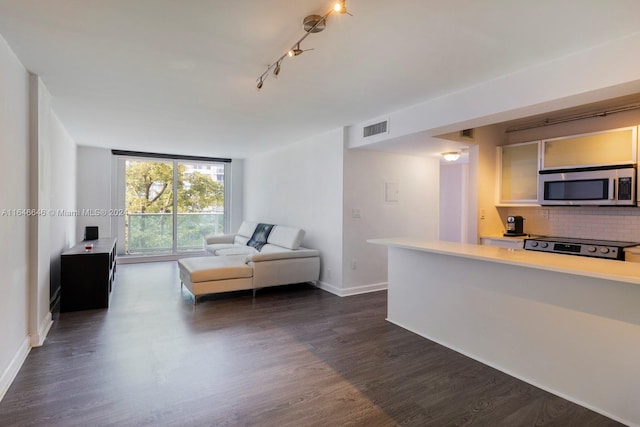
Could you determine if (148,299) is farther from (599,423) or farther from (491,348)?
(599,423)

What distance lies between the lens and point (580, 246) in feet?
11.6

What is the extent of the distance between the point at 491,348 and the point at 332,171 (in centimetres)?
304

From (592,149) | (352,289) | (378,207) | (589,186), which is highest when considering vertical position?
(592,149)

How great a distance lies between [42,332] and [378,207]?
4156 mm

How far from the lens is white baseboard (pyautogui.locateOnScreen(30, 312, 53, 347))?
117 inches

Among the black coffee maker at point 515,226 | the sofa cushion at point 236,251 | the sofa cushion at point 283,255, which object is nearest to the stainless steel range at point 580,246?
the black coffee maker at point 515,226

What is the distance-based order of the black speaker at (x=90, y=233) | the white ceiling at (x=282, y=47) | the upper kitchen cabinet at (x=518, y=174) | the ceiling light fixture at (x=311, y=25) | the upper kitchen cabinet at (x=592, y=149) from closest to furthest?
the ceiling light fixture at (x=311, y=25) → the white ceiling at (x=282, y=47) → the upper kitchen cabinet at (x=592, y=149) → the upper kitchen cabinet at (x=518, y=174) → the black speaker at (x=90, y=233)

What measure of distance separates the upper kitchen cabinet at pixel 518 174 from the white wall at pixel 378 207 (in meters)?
1.22

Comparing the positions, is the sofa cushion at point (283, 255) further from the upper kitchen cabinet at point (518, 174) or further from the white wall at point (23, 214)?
the upper kitchen cabinet at point (518, 174)

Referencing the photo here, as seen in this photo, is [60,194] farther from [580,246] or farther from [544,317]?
[580,246]

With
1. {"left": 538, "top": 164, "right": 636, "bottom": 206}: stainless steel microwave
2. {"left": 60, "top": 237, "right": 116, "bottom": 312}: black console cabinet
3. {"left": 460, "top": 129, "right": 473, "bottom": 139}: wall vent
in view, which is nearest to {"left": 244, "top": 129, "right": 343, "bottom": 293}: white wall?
{"left": 460, "top": 129, "right": 473, "bottom": 139}: wall vent

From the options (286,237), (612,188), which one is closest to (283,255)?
(286,237)

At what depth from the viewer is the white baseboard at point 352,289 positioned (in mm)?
4773

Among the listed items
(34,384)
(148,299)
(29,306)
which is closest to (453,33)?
(34,384)
